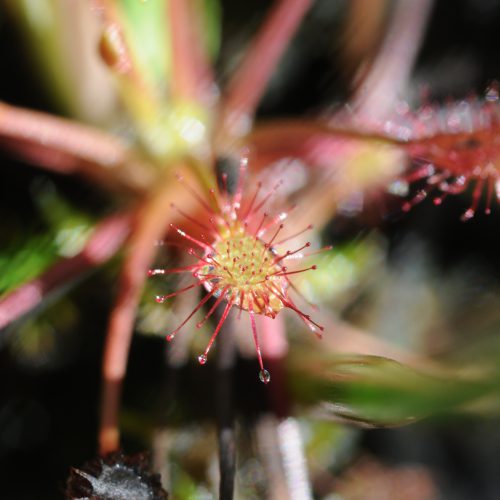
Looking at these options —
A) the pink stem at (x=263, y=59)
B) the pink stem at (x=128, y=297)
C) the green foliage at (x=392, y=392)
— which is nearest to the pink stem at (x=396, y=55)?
the pink stem at (x=263, y=59)

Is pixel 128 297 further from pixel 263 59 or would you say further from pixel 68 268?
pixel 263 59

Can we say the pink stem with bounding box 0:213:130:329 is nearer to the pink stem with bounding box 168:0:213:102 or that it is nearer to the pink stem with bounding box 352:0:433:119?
the pink stem with bounding box 168:0:213:102

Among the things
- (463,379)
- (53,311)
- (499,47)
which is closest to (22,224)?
(53,311)

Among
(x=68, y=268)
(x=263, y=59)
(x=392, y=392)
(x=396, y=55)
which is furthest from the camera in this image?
(x=396, y=55)

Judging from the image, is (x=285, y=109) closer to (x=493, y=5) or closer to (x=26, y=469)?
(x=493, y=5)

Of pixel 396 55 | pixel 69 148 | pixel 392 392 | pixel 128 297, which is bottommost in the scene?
pixel 392 392

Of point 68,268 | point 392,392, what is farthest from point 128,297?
point 392,392
